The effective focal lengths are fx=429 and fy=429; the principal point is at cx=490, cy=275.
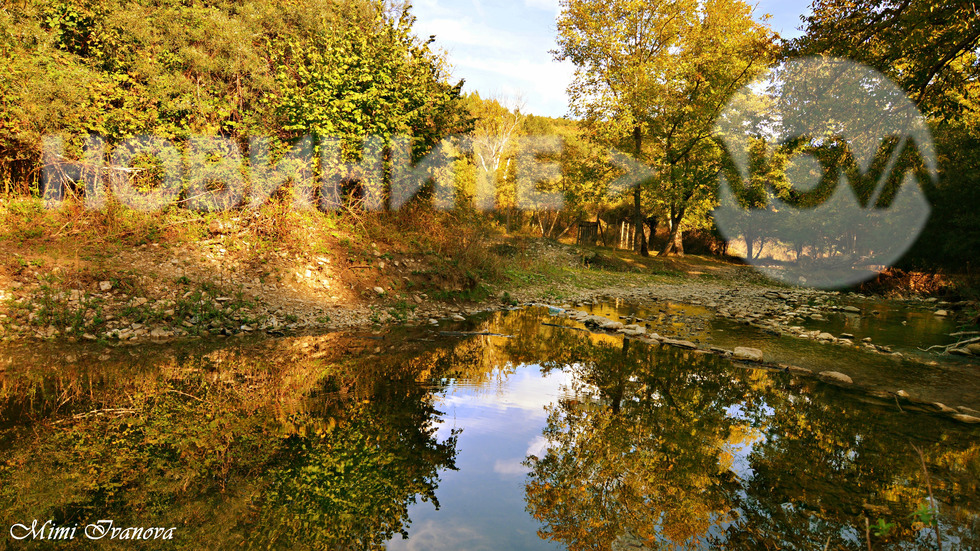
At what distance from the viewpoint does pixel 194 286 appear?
759 centimetres

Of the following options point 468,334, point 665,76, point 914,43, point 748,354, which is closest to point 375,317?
point 468,334

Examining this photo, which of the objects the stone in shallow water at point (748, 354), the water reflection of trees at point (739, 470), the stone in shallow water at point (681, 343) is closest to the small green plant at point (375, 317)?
the water reflection of trees at point (739, 470)

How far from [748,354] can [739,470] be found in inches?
178

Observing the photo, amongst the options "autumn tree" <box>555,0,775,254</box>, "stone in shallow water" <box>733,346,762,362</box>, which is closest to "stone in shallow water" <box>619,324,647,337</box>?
"stone in shallow water" <box>733,346,762,362</box>

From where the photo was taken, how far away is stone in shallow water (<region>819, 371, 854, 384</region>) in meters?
6.07

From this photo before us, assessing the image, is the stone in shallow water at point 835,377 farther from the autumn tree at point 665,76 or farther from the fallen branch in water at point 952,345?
the autumn tree at point 665,76

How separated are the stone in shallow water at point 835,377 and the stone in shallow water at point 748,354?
0.90 meters

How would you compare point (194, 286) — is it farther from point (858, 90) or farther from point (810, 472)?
point (858, 90)

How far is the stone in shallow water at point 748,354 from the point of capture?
7.07 m

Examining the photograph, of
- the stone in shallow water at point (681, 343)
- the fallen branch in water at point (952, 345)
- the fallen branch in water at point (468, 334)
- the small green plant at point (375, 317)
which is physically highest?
the fallen branch in water at point (952, 345)

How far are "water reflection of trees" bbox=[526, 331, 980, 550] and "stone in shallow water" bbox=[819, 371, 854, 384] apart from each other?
85 centimetres

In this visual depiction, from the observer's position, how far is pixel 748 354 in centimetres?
715

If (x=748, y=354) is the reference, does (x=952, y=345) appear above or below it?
above

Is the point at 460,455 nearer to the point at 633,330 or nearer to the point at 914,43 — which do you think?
the point at 633,330
